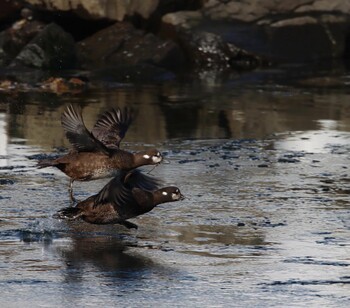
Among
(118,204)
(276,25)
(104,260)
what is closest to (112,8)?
(276,25)

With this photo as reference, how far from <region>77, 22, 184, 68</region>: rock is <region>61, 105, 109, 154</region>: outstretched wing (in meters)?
9.12

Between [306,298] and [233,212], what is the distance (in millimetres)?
2631

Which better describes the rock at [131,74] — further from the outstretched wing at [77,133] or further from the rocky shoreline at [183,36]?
the outstretched wing at [77,133]

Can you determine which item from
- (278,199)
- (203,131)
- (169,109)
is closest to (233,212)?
(278,199)

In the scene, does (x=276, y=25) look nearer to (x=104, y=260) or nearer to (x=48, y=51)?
(x=48, y=51)

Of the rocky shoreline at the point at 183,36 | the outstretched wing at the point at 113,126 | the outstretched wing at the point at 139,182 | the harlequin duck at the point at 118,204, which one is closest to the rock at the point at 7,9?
the rocky shoreline at the point at 183,36

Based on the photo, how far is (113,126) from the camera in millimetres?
10906

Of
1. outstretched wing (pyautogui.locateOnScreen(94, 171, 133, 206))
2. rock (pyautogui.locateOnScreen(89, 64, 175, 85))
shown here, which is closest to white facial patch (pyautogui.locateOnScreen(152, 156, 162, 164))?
outstretched wing (pyautogui.locateOnScreen(94, 171, 133, 206))

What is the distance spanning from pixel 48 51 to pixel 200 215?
10.4 m

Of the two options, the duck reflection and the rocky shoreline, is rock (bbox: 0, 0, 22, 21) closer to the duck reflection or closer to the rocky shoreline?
the rocky shoreline

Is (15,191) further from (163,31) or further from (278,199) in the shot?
Result: (163,31)

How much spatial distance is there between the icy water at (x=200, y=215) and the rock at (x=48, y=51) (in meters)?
3.13

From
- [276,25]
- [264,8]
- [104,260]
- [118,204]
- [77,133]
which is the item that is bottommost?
[104,260]

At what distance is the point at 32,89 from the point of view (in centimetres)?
1728
